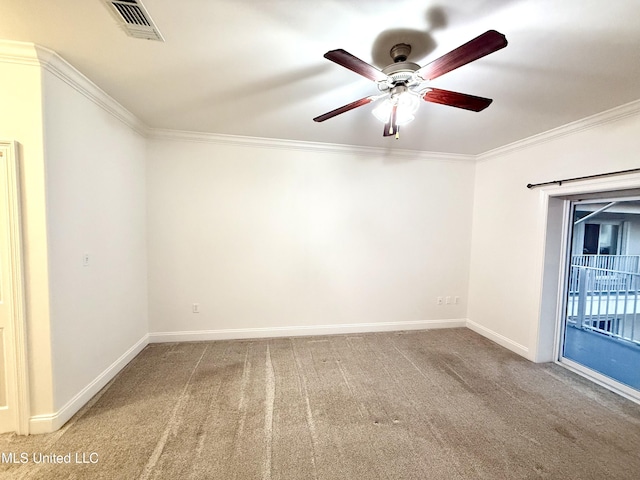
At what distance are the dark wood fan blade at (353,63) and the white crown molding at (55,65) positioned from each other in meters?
1.90

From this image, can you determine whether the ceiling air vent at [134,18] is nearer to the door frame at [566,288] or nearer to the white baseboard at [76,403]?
the white baseboard at [76,403]

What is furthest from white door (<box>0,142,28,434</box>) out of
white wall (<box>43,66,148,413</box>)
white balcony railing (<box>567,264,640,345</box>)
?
white balcony railing (<box>567,264,640,345</box>)

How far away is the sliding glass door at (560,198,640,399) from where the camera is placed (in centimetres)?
278

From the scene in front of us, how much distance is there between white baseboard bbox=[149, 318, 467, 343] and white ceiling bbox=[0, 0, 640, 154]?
2.56 m

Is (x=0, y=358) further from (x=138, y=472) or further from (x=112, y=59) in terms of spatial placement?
(x=112, y=59)

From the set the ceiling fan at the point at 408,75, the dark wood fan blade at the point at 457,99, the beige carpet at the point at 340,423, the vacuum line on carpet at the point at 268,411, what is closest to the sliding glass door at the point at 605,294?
the beige carpet at the point at 340,423

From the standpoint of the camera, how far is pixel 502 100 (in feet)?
7.20

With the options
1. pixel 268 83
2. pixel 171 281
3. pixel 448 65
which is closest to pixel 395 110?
pixel 448 65

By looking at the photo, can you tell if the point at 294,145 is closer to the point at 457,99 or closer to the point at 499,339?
the point at 457,99

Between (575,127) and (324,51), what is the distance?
2713 mm

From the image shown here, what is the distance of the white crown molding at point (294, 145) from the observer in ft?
10.3

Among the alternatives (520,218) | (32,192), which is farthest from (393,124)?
(32,192)

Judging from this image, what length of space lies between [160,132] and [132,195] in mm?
835

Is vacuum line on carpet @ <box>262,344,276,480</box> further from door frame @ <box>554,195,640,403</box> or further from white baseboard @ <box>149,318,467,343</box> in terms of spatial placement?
door frame @ <box>554,195,640,403</box>
